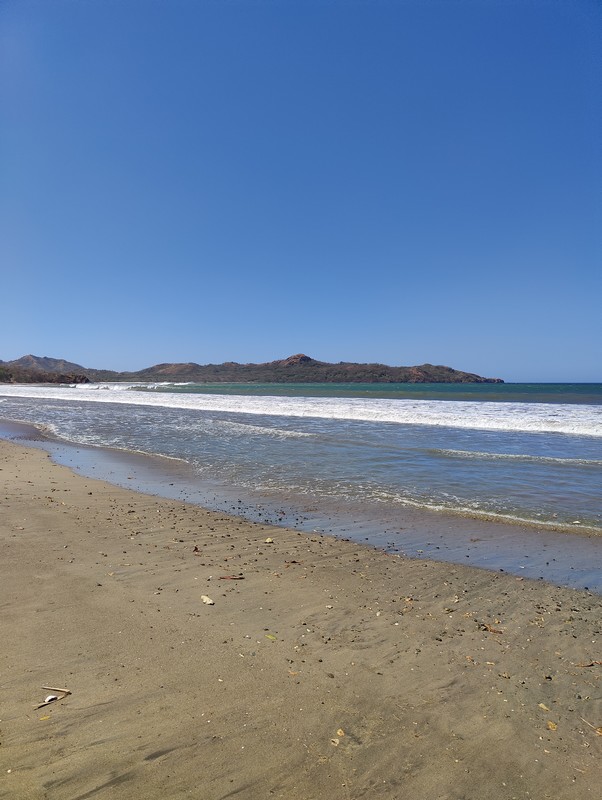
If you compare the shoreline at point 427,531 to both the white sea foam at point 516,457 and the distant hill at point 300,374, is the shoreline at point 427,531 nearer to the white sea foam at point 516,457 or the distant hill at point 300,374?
the white sea foam at point 516,457

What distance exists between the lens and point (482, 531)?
23.1 ft

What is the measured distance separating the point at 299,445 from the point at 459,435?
254 inches

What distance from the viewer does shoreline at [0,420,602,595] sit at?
5.76 meters

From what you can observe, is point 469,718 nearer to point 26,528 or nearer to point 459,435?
point 26,528

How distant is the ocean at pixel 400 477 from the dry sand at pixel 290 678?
1.21 m

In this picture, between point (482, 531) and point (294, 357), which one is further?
point (294, 357)

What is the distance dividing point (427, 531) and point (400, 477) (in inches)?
144

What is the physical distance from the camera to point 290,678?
3.34m

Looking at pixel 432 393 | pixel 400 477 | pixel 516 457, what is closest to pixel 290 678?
pixel 400 477

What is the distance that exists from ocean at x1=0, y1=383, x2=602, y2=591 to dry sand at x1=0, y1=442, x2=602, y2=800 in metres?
1.21

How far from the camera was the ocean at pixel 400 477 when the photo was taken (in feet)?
21.8

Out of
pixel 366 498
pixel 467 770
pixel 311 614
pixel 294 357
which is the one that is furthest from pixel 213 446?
pixel 294 357

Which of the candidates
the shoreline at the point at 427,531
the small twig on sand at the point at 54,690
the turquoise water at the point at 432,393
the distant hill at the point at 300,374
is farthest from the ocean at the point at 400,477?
the distant hill at the point at 300,374

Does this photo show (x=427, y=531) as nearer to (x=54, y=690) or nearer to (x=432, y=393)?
(x=54, y=690)
